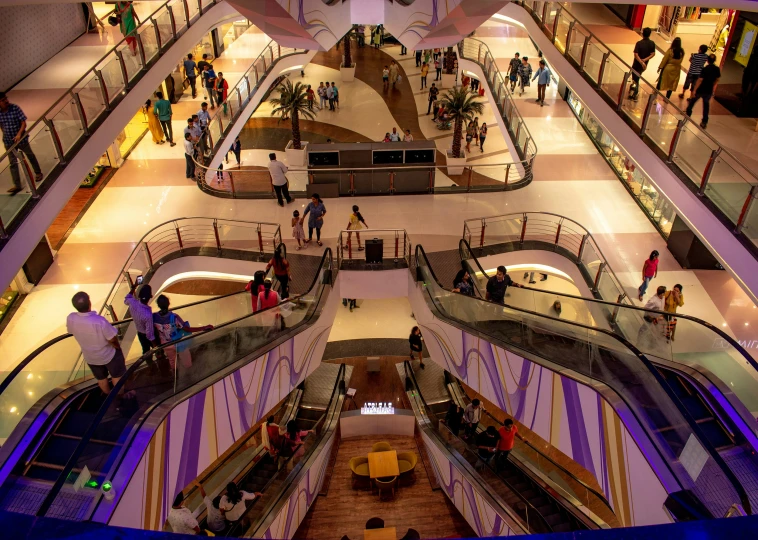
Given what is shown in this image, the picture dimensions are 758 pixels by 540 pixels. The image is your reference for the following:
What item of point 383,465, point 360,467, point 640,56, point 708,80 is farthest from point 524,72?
point 360,467

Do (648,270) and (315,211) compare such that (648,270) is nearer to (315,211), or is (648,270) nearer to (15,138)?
(315,211)

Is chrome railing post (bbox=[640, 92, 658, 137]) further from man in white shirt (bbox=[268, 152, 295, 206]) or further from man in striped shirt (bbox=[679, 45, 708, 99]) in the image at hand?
man in white shirt (bbox=[268, 152, 295, 206])

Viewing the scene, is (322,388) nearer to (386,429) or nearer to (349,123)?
(386,429)

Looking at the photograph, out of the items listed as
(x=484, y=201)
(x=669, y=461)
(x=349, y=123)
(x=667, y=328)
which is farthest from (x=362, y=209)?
(x=349, y=123)

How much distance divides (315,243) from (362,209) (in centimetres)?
161

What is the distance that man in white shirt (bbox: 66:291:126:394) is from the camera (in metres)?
5.75

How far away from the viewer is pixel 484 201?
13.5 m

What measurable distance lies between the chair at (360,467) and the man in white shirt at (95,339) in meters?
7.54

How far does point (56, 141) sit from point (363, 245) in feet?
18.6

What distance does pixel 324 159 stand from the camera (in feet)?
45.5

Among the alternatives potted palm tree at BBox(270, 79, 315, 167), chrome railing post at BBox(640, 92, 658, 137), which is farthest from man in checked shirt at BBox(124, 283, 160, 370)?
potted palm tree at BBox(270, 79, 315, 167)

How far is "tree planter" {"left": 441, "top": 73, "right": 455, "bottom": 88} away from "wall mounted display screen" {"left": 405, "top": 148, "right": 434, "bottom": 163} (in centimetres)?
1301

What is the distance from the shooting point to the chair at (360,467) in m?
→ 12.6

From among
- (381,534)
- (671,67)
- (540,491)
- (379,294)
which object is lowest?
(381,534)
